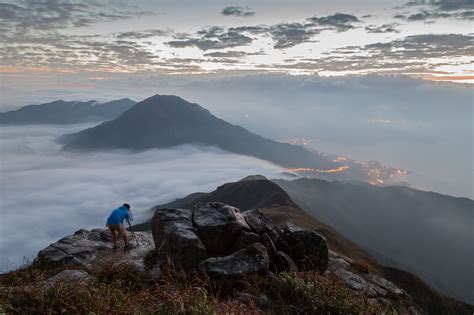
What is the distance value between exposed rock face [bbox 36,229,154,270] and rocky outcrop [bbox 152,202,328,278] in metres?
2.61

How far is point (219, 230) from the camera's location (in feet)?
52.1

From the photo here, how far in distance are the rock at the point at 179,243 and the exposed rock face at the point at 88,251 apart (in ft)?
6.24

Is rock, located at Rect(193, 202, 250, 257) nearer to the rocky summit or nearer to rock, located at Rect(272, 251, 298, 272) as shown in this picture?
the rocky summit

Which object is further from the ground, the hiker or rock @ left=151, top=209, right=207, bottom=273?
rock @ left=151, top=209, right=207, bottom=273

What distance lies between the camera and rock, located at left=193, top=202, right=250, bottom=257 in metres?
15.6

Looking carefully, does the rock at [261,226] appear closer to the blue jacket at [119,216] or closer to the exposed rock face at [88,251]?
the exposed rock face at [88,251]

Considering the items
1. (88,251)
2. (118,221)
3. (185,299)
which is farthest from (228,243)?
(88,251)

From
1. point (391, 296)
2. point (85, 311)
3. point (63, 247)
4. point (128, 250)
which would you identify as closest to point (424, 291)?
point (391, 296)

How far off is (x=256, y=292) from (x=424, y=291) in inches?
2133

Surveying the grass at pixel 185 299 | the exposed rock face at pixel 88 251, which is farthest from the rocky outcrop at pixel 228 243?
the exposed rock face at pixel 88 251

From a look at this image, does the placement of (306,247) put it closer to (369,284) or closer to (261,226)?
(261,226)

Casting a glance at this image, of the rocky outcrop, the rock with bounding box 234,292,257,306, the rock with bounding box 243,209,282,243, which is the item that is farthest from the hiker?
the rock with bounding box 234,292,257,306

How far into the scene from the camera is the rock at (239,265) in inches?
433

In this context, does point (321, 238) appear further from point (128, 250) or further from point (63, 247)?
point (63, 247)
